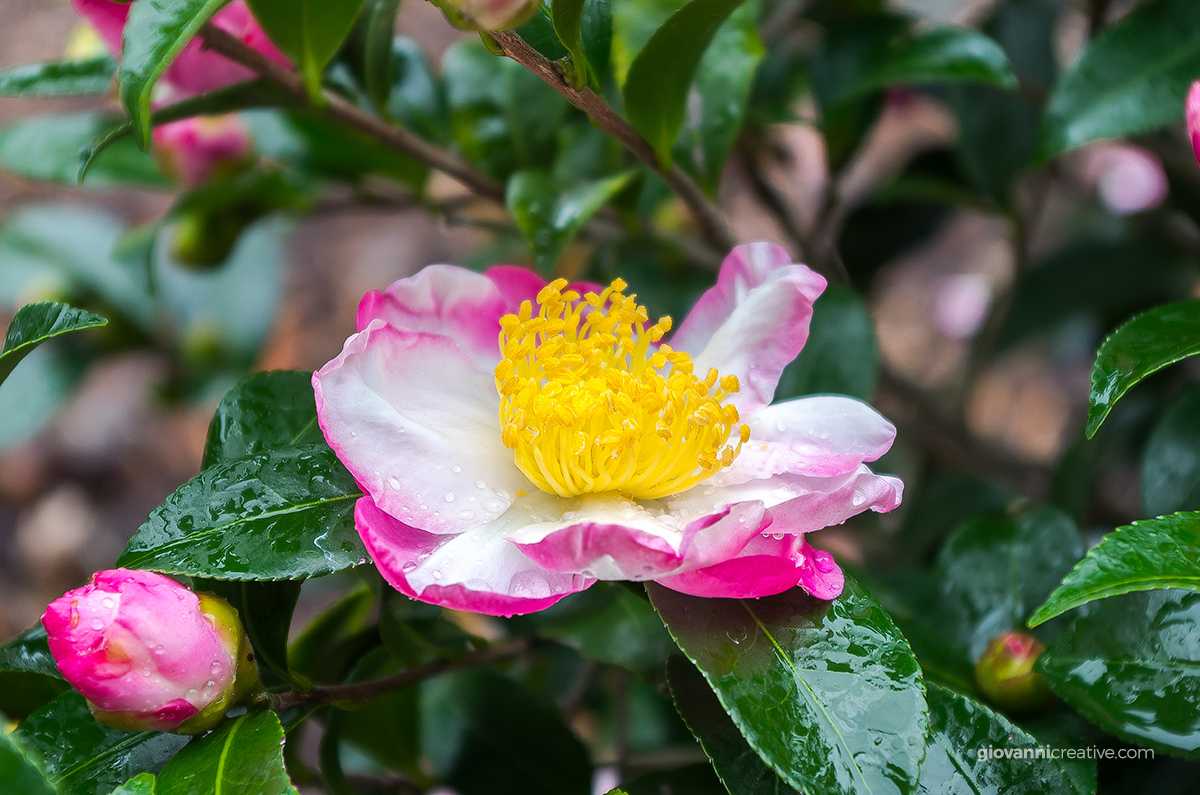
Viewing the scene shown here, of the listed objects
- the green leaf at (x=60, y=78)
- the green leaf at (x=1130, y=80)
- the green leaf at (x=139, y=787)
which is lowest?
the green leaf at (x=139, y=787)

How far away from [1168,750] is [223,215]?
1.08 meters

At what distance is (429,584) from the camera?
494 millimetres

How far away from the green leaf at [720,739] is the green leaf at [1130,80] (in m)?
0.58

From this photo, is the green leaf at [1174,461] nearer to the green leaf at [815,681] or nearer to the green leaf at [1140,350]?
the green leaf at [1140,350]

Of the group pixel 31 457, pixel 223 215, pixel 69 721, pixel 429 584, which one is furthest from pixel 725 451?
pixel 31 457

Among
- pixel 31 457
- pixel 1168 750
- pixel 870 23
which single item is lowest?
pixel 31 457

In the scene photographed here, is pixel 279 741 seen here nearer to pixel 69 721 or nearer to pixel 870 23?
pixel 69 721

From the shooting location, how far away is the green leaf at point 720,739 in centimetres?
53

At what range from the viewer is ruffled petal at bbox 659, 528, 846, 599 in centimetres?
50

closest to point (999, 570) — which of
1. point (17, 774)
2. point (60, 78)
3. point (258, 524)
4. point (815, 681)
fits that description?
point (815, 681)

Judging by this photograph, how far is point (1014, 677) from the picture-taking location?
0.65 meters

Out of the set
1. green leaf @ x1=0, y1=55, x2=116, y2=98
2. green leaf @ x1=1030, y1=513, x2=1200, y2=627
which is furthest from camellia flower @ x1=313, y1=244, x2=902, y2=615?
green leaf @ x1=0, y1=55, x2=116, y2=98

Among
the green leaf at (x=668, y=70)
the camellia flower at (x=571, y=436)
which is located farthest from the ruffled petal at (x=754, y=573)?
the green leaf at (x=668, y=70)

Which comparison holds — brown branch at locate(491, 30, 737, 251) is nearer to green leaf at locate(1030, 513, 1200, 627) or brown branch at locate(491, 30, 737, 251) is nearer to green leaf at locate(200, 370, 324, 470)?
green leaf at locate(200, 370, 324, 470)
